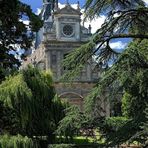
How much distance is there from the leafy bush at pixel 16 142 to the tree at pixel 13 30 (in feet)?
11.1

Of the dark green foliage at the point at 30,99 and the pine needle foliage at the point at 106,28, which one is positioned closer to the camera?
the pine needle foliage at the point at 106,28

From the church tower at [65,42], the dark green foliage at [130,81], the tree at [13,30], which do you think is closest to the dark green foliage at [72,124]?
the dark green foliage at [130,81]

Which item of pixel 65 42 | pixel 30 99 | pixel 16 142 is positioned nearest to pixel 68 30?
pixel 65 42

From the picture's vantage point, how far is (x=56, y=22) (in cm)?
3925

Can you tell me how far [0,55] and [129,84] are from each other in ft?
12.8

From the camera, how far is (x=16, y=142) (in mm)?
15156

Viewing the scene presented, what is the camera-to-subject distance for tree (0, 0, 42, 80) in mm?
10438

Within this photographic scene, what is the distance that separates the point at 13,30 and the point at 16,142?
4801 millimetres

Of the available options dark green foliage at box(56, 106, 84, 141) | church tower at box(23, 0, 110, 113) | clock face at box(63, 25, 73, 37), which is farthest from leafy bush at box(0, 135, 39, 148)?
clock face at box(63, 25, 73, 37)

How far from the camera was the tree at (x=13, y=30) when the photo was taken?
10.4m

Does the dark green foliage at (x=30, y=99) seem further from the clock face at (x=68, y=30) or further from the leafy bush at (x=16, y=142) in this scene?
the clock face at (x=68, y=30)

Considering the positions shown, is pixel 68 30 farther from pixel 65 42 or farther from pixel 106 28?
pixel 106 28

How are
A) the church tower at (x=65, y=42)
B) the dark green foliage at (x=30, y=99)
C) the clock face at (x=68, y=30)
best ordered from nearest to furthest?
the dark green foliage at (x=30, y=99) < the church tower at (x=65, y=42) < the clock face at (x=68, y=30)

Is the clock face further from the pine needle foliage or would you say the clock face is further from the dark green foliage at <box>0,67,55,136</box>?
the pine needle foliage
